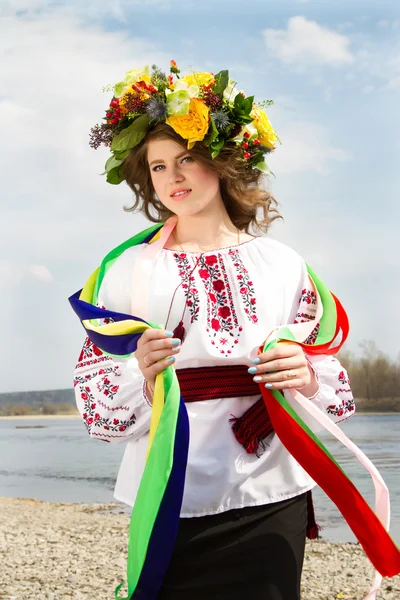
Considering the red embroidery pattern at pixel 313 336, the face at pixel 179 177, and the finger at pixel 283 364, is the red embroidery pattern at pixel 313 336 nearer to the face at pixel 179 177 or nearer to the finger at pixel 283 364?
the finger at pixel 283 364

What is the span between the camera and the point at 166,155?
78.5 inches

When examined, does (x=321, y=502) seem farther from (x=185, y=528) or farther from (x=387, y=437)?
(x=185, y=528)

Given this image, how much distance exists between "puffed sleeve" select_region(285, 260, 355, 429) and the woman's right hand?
380 millimetres

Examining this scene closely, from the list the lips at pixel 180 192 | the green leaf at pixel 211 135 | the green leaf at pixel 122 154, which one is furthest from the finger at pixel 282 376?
the green leaf at pixel 122 154

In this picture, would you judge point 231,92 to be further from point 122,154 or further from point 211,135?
point 122,154

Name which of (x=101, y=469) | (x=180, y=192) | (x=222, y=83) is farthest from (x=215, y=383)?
Result: (x=101, y=469)

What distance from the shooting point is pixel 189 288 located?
1.92m

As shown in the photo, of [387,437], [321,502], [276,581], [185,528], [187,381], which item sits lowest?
[387,437]

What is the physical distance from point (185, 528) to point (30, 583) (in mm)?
3311

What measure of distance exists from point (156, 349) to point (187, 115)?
2.22 feet

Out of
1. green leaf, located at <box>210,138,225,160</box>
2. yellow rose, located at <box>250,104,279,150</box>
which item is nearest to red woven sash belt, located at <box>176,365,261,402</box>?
green leaf, located at <box>210,138,225,160</box>

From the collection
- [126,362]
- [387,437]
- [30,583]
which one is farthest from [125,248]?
[387,437]

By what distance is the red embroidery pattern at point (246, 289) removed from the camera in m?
1.93

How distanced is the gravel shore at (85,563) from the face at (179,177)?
306 centimetres
